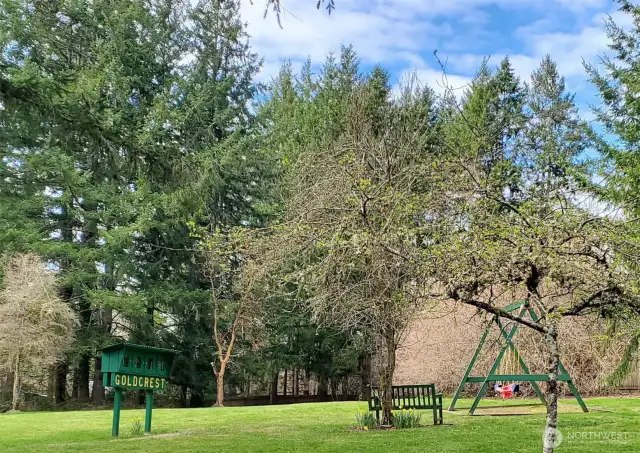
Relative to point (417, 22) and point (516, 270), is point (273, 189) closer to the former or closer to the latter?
point (417, 22)

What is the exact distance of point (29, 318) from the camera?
18.1 m

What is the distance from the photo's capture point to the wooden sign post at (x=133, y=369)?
8.61 metres

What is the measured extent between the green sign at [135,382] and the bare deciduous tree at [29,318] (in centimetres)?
1035

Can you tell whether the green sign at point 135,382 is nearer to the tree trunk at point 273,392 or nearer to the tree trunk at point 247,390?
the tree trunk at point 273,392

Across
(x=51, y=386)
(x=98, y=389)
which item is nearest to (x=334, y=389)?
(x=98, y=389)

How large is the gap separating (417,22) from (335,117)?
12.1 metres

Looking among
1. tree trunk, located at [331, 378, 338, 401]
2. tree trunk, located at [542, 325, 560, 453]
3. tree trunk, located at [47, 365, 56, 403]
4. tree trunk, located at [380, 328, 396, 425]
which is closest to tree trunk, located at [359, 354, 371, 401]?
tree trunk, located at [331, 378, 338, 401]

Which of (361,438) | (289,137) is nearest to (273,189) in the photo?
(289,137)

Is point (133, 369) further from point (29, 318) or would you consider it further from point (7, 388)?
point (7, 388)

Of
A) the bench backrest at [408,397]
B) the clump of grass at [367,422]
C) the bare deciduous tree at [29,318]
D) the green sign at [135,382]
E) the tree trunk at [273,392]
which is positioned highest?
the bare deciduous tree at [29,318]

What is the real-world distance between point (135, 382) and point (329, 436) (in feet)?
10.1

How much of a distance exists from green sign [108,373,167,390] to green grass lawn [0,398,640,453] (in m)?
0.72

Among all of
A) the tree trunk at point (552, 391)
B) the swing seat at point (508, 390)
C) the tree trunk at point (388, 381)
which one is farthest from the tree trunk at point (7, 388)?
the tree trunk at point (552, 391)

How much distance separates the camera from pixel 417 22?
598cm
